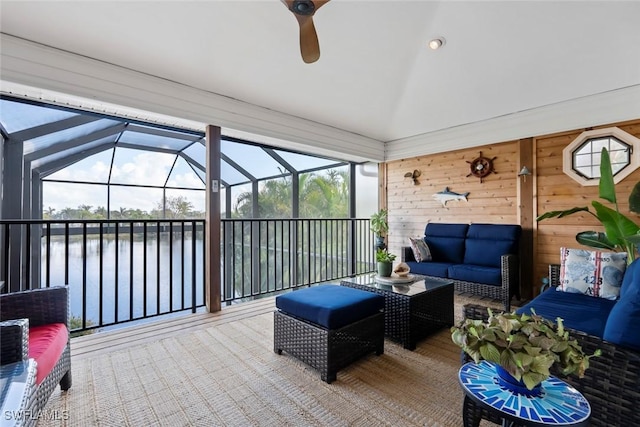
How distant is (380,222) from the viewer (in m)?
5.53

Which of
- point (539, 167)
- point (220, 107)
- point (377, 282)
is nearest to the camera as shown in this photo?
point (377, 282)

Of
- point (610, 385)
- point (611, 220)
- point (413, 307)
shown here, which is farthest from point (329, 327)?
point (611, 220)

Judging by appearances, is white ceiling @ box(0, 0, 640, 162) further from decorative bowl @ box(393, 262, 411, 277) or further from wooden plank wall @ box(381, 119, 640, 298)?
decorative bowl @ box(393, 262, 411, 277)

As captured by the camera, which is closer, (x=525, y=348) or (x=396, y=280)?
(x=525, y=348)

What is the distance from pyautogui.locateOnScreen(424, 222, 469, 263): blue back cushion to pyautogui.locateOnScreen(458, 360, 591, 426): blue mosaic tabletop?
11.1ft

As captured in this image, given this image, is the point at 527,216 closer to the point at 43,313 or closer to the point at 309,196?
the point at 309,196

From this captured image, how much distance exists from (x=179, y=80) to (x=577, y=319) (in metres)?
4.10

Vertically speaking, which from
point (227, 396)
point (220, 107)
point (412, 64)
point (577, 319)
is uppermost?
point (412, 64)

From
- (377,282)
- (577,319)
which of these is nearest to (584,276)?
(577,319)

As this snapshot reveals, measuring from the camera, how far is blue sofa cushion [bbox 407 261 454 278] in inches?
157

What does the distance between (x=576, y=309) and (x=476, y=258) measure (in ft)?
6.54

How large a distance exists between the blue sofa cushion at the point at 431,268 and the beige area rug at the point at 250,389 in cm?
158

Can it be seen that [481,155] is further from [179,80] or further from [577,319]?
[179,80]

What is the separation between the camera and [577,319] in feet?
6.59
